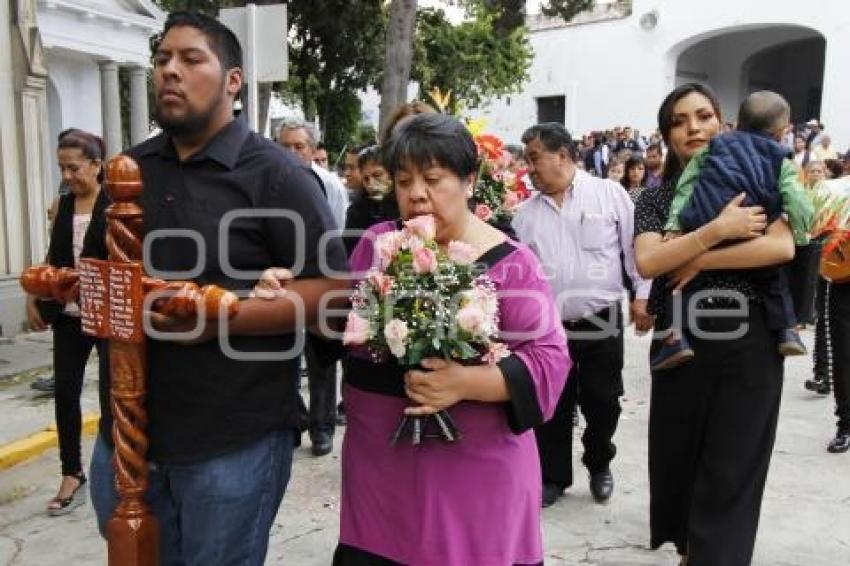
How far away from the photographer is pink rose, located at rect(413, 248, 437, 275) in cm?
201

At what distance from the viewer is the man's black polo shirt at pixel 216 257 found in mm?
2016

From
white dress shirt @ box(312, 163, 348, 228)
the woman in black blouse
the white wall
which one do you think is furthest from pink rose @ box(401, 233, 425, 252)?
the white wall

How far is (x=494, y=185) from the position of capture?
4113mm

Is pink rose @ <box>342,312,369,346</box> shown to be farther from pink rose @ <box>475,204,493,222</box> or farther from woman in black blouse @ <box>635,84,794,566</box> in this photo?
pink rose @ <box>475,204,493,222</box>

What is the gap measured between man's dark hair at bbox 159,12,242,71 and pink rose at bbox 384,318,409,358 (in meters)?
0.76

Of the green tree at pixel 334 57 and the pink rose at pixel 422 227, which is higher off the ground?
the green tree at pixel 334 57

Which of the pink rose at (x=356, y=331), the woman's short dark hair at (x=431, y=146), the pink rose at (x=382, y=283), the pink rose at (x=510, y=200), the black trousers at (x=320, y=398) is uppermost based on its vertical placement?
the woman's short dark hair at (x=431, y=146)

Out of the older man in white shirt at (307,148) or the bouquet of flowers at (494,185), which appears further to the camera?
the older man in white shirt at (307,148)

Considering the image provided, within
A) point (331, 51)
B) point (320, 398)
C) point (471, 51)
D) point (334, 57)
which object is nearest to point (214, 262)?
point (320, 398)

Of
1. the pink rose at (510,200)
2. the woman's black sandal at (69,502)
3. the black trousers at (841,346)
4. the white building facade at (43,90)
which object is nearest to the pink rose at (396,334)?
the pink rose at (510,200)

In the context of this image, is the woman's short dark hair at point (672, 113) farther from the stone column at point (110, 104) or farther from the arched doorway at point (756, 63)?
the arched doorway at point (756, 63)

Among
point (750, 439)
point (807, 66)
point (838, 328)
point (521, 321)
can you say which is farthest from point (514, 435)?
point (807, 66)

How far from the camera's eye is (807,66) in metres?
26.5

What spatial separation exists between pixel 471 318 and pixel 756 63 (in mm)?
26317
